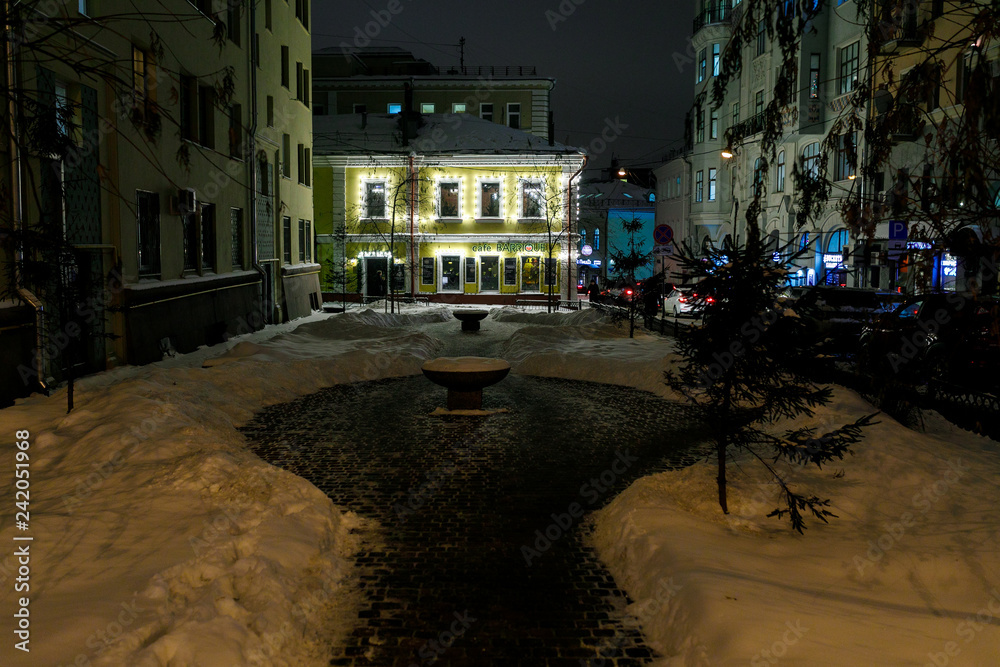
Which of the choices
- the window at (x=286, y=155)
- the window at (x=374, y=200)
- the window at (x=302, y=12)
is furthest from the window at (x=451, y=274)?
Result: the window at (x=302, y=12)

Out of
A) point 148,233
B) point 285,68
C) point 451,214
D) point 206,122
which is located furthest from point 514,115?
point 148,233

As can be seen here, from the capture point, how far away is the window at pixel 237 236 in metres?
23.4

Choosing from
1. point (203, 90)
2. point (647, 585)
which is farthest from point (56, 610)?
point (203, 90)

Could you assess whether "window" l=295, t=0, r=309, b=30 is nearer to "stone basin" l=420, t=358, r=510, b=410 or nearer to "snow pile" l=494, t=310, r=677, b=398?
"snow pile" l=494, t=310, r=677, b=398

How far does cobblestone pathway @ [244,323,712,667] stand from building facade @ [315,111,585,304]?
25328 millimetres

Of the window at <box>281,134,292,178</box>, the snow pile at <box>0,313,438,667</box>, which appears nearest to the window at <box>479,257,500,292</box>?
the window at <box>281,134,292,178</box>

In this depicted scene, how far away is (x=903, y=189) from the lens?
5469 mm

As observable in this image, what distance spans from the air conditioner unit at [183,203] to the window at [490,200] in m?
22.8

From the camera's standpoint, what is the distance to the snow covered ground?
15.0 feet

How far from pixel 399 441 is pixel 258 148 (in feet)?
60.7

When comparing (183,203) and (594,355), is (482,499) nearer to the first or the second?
(594,355)

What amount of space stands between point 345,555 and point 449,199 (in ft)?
113

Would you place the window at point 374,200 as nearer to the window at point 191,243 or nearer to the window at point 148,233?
the window at point 191,243

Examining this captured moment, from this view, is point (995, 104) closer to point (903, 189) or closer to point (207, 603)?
point (903, 189)
